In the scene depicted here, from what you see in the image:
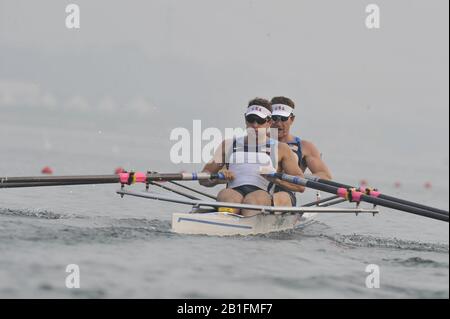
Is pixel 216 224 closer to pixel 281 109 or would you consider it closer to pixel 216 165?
pixel 216 165

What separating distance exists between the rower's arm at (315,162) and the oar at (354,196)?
82.9 inches

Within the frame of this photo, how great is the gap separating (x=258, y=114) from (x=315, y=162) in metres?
2.96

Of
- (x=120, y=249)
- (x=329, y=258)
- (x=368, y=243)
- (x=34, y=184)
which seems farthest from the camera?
(x=368, y=243)

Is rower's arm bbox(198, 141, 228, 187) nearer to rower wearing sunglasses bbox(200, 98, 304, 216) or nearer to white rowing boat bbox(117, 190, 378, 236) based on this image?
rower wearing sunglasses bbox(200, 98, 304, 216)

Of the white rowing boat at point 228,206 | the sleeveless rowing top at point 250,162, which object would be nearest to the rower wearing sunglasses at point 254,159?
the sleeveless rowing top at point 250,162

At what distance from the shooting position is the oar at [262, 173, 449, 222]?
1172 centimetres

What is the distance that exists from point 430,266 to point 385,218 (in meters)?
10.9

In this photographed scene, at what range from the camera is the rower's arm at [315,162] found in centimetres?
1508

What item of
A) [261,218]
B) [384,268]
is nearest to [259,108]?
[261,218]

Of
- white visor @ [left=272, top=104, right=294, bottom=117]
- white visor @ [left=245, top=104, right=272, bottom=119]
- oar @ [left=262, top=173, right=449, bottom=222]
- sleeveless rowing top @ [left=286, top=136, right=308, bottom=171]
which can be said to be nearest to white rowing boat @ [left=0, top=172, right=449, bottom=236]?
oar @ [left=262, top=173, right=449, bottom=222]

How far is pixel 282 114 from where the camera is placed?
15.0 meters

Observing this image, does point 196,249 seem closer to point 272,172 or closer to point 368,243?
point 272,172

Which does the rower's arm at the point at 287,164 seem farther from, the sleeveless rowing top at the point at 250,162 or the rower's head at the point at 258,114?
the rower's head at the point at 258,114

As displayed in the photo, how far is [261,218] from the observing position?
12602 mm
